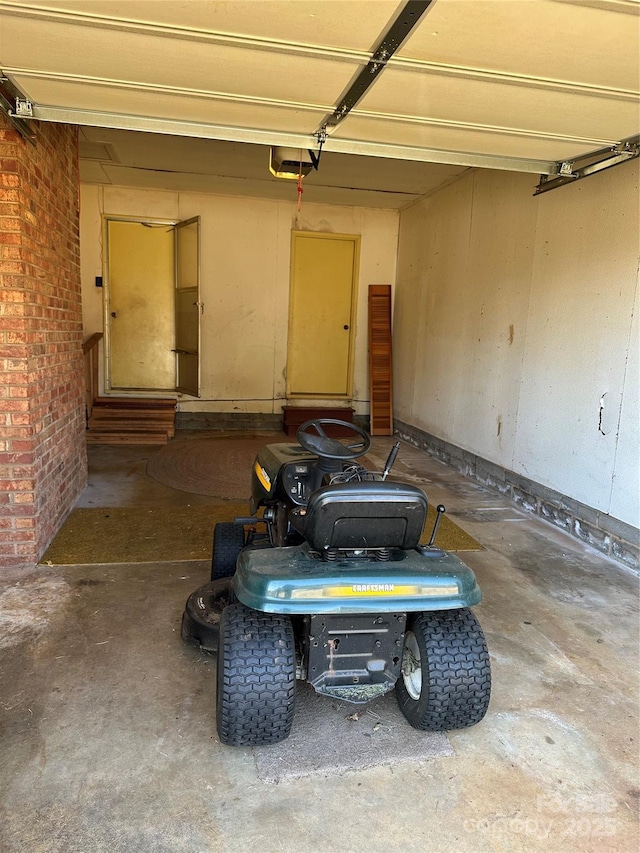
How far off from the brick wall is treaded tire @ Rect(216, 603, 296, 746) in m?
1.82

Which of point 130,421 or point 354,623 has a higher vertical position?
point 354,623

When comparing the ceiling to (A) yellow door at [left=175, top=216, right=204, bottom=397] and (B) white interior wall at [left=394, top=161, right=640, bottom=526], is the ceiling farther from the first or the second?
(A) yellow door at [left=175, top=216, right=204, bottom=397]

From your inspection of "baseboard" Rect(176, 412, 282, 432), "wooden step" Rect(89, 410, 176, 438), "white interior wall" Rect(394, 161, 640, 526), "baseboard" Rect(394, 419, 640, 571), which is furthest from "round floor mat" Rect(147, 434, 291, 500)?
"white interior wall" Rect(394, 161, 640, 526)

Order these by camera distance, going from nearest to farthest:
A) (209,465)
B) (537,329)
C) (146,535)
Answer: (146,535) → (537,329) → (209,465)

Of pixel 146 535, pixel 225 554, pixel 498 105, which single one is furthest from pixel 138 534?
pixel 498 105

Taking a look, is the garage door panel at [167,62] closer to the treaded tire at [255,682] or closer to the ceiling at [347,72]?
the ceiling at [347,72]

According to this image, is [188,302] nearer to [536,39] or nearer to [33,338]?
[33,338]

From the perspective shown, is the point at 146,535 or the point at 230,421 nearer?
the point at 146,535

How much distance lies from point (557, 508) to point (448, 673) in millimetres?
2627

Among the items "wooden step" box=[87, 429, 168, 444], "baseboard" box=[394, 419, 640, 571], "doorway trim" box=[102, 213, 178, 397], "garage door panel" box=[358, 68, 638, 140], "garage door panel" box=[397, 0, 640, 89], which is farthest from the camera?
"doorway trim" box=[102, 213, 178, 397]

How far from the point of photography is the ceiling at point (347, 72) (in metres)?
1.67

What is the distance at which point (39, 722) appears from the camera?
1836 millimetres

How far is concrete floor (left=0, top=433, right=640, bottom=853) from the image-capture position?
1483 mm

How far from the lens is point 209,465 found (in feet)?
17.3
